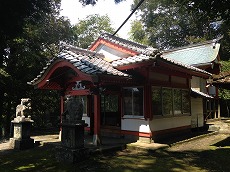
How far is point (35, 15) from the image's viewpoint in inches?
303

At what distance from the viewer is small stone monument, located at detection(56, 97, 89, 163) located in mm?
8836

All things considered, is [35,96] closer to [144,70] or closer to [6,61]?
[6,61]

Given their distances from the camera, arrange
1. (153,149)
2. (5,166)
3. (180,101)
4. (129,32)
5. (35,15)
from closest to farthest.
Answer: (35,15), (5,166), (153,149), (180,101), (129,32)

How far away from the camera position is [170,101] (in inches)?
549

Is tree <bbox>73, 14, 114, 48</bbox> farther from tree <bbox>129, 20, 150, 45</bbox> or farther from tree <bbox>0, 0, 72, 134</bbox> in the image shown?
tree <bbox>0, 0, 72, 134</bbox>

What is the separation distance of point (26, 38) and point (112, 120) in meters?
10.1

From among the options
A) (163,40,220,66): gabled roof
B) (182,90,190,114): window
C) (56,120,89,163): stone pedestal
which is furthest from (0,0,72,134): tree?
(163,40,220,66): gabled roof

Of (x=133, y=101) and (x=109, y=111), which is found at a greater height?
(x=133, y=101)

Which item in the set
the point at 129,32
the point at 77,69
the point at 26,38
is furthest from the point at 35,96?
the point at 129,32

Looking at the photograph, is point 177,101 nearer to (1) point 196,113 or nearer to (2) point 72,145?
(1) point 196,113

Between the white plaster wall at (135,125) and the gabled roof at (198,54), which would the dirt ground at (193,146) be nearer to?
the white plaster wall at (135,125)

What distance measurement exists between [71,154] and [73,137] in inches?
24.9

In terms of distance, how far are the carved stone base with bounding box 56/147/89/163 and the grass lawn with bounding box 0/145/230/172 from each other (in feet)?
0.60

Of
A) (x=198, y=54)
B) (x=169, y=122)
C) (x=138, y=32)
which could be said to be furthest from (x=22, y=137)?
A: (x=138, y=32)
